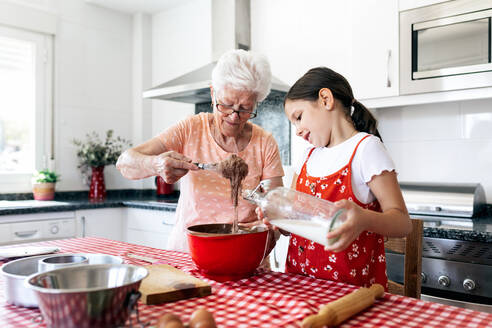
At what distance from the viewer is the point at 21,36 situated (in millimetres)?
3092

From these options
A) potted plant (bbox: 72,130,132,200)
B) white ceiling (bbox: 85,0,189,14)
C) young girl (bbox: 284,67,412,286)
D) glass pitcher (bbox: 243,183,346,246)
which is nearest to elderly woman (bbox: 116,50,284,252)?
young girl (bbox: 284,67,412,286)

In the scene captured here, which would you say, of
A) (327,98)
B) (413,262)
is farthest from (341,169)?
(413,262)

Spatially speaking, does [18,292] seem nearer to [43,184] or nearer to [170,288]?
[170,288]

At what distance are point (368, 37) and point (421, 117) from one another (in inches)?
21.7

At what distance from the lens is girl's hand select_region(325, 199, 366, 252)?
0.79m

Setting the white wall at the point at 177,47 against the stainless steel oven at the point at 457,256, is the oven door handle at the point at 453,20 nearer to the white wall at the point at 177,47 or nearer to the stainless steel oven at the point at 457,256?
the stainless steel oven at the point at 457,256

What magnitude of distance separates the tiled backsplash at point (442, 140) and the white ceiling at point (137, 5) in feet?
6.43

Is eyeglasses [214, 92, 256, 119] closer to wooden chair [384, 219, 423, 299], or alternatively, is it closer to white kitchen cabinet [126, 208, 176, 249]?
wooden chair [384, 219, 423, 299]

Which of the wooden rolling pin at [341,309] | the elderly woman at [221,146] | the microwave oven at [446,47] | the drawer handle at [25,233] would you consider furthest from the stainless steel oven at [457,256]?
the drawer handle at [25,233]

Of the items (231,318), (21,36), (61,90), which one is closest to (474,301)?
(231,318)

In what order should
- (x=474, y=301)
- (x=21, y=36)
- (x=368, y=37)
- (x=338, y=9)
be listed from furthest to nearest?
1. (x=21, y=36)
2. (x=338, y=9)
3. (x=368, y=37)
4. (x=474, y=301)

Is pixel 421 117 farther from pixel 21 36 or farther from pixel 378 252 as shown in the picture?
pixel 21 36

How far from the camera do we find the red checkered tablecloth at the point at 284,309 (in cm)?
79

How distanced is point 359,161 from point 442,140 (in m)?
1.48
